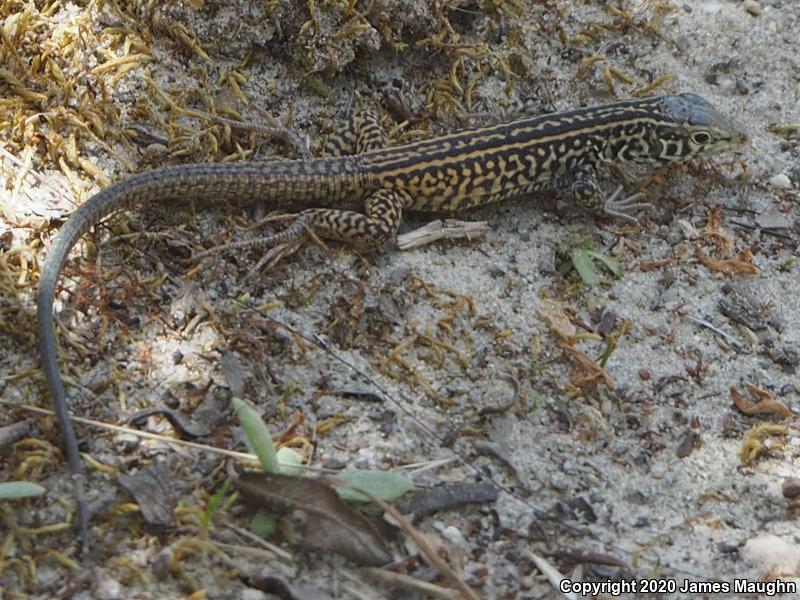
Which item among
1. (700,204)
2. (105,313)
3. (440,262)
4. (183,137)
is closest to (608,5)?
(700,204)

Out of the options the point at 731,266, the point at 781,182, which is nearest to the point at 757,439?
the point at 731,266

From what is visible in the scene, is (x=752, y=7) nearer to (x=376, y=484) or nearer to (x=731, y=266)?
(x=731, y=266)

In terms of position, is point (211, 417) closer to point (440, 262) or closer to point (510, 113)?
point (440, 262)

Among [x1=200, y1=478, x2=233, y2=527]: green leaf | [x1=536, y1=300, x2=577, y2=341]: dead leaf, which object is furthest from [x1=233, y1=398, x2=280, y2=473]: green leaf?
[x1=536, y1=300, x2=577, y2=341]: dead leaf

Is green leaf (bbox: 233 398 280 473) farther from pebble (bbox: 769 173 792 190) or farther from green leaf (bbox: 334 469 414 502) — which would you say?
pebble (bbox: 769 173 792 190)

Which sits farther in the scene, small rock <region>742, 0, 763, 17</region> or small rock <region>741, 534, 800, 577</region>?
Answer: small rock <region>742, 0, 763, 17</region>

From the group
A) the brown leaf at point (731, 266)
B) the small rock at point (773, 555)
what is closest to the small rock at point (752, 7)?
the brown leaf at point (731, 266)

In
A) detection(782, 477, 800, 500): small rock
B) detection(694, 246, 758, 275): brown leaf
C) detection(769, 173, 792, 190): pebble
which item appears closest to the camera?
detection(782, 477, 800, 500): small rock

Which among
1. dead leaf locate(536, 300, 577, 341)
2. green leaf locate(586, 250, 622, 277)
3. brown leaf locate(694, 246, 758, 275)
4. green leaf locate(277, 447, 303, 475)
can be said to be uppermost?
green leaf locate(586, 250, 622, 277)
